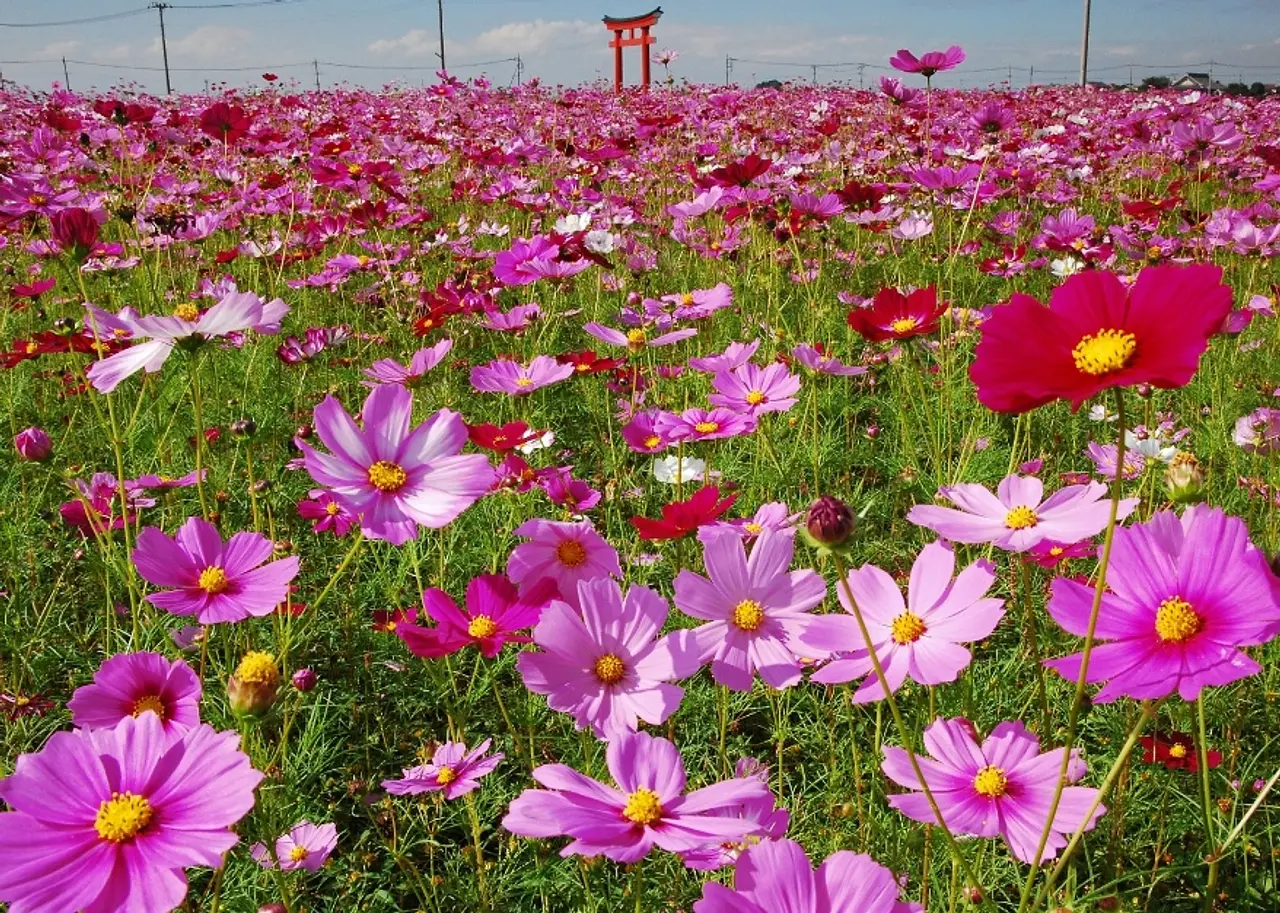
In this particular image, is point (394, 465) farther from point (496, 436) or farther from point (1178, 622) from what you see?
point (1178, 622)

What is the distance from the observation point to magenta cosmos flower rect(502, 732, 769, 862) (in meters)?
0.47

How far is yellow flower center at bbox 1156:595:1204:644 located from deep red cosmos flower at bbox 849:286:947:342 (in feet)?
2.32

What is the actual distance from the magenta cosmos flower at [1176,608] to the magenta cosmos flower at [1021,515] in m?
0.15

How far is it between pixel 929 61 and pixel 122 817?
2.17 metres

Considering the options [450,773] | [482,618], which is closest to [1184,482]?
[482,618]

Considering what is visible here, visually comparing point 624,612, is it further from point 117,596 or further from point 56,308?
point 56,308

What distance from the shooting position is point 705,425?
121 centimetres

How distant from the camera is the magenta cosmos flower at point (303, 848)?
2.82ft

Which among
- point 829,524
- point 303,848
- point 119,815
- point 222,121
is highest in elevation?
point 222,121

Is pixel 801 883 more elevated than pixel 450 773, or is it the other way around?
pixel 801 883

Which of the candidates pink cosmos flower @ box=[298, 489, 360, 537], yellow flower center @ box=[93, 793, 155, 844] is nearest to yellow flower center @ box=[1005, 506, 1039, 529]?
yellow flower center @ box=[93, 793, 155, 844]

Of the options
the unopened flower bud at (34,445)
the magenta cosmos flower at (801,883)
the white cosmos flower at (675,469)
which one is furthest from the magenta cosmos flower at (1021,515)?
the unopened flower bud at (34,445)

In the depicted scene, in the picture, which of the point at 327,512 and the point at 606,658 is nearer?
the point at 606,658

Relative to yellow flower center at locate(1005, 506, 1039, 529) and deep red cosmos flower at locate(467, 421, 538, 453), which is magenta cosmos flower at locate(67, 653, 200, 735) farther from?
yellow flower center at locate(1005, 506, 1039, 529)
